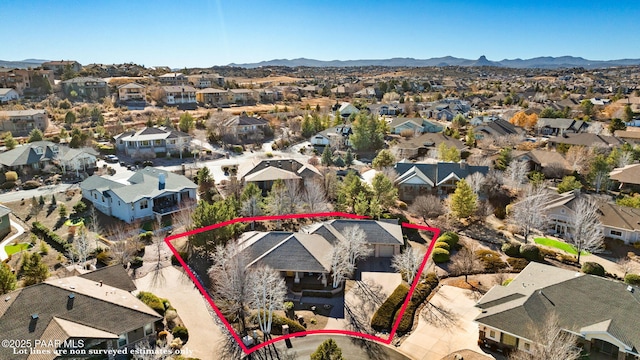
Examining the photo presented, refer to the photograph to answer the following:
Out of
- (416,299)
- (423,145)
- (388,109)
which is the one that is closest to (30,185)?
A: (416,299)

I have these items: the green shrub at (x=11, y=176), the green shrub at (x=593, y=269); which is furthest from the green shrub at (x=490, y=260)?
the green shrub at (x=11, y=176)

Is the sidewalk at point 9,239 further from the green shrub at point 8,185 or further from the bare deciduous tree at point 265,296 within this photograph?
the bare deciduous tree at point 265,296

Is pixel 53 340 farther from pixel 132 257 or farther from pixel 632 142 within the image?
pixel 632 142

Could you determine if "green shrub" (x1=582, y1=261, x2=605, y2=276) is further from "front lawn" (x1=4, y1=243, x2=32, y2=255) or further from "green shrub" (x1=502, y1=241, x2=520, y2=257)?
"front lawn" (x1=4, y1=243, x2=32, y2=255)

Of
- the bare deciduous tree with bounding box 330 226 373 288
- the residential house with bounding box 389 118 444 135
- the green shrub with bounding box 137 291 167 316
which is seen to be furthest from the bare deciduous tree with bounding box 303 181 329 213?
the residential house with bounding box 389 118 444 135

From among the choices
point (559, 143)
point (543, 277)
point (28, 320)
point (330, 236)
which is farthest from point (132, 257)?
point (559, 143)

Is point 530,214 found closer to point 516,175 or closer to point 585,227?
point 585,227

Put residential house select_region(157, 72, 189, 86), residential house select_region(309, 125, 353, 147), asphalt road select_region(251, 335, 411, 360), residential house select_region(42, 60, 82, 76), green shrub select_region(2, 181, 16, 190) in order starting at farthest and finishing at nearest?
1. residential house select_region(157, 72, 189, 86)
2. residential house select_region(42, 60, 82, 76)
3. residential house select_region(309, 125, 353, 147)
4. green shrub select_region(2, 181, 16, 190)
5. asphalt road select_region(251, 335, 411, 360)

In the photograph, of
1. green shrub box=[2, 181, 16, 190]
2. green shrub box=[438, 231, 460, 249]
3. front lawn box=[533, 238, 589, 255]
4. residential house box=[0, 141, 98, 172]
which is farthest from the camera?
residential house box=[0, 141, 98, 172]
